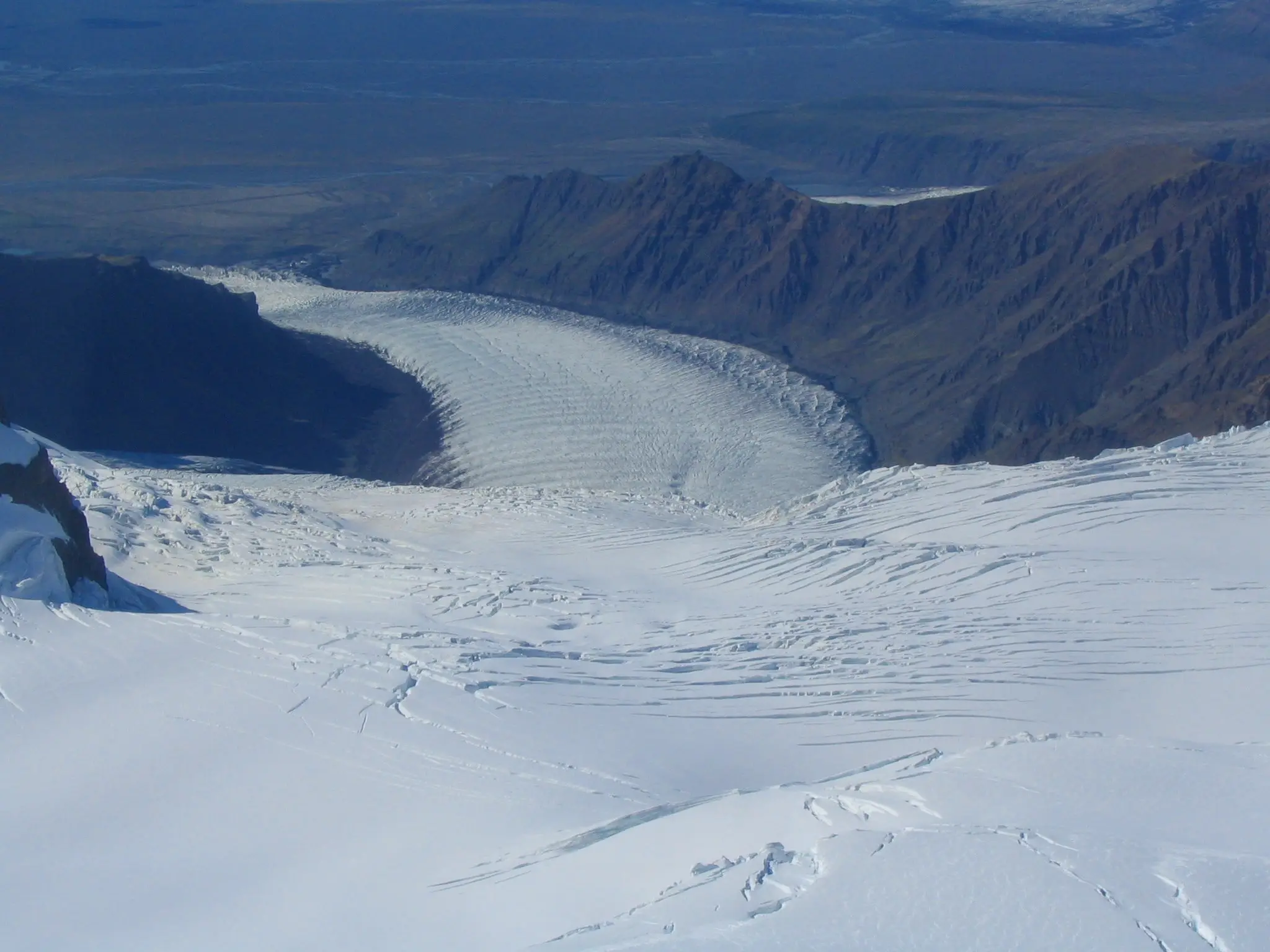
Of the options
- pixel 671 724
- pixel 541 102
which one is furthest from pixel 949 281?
pixel 541 102

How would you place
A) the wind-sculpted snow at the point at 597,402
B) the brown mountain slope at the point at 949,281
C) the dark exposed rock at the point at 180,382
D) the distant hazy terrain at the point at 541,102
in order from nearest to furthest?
the wind-sculpted snow at the point at 597,402 → the brown mountain slope at the point at 949,281 → the dark exposed rock at the point at 180,382 → the distant hazy terrain at the point at 541,102

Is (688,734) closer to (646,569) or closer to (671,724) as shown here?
(671,724)

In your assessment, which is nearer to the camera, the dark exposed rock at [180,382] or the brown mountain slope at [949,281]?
the brown mountain slope at [949,281]

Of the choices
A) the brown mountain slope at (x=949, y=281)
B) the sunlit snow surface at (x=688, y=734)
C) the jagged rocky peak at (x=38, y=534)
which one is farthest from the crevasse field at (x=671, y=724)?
the brown mountain slope at (x=949, y=281)

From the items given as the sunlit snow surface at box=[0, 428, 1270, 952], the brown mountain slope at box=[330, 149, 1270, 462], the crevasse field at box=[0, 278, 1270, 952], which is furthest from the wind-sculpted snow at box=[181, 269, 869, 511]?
the sunlit snow surface at box=[0, 428, 1270, 952]

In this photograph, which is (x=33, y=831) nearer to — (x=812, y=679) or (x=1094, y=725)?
(x=812, y=679)

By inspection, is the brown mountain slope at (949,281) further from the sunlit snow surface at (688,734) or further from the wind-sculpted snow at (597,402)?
the sunlit snow surface at (688,734)

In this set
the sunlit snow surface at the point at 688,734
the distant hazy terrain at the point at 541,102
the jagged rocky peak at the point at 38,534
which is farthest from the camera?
the distant hazy terrain at the point at 541,102
